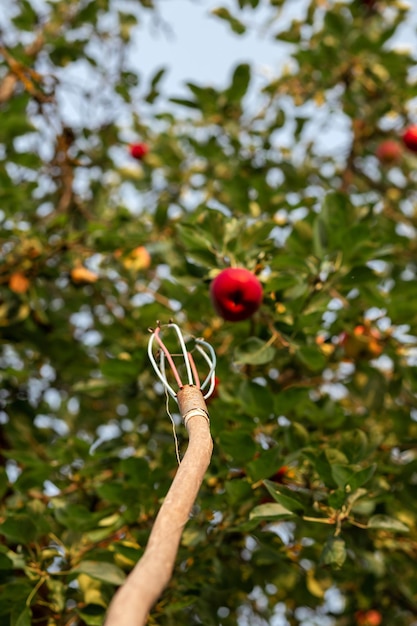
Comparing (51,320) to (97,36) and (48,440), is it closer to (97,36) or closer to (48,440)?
(48,440)

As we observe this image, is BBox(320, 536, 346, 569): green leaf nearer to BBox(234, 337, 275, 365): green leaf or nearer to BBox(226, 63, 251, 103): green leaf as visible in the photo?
BBox(234, 337, 275, 365): green leaf

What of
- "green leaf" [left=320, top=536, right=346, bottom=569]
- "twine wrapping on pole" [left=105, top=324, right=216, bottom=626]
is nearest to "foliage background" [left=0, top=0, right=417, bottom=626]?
"green leaf" [left=320, top=536, right=346, bottom=569]

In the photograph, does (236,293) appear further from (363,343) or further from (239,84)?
(239,84)

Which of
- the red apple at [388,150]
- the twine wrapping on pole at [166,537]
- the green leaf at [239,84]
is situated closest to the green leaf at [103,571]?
the twine wrapping on pole at [166,537]

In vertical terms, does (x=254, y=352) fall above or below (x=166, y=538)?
below

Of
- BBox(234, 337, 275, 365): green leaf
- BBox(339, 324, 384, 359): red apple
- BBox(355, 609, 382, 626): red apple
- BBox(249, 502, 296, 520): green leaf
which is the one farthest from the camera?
BBox(355, 609, 382, 626): red apple

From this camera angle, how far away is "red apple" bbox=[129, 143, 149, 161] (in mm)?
4023

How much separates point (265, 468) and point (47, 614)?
74 cm

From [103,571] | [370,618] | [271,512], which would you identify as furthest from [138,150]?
[271,512]

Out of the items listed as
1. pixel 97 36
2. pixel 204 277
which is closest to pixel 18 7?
pixel 97 36

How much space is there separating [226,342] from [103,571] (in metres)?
0.96

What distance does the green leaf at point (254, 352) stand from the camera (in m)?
1.91

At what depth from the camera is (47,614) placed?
196cm

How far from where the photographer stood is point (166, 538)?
67 centimetres
